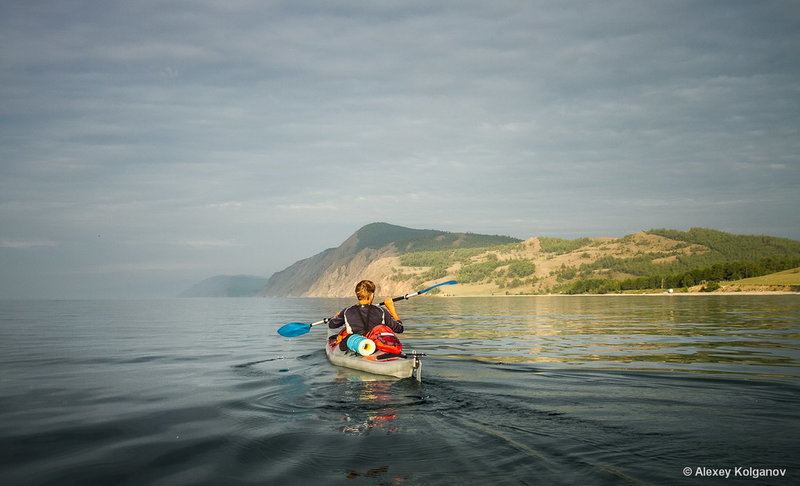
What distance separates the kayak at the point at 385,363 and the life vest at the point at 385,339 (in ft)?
0.51

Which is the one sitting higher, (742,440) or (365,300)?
(365,300)

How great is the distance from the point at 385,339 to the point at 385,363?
703mm

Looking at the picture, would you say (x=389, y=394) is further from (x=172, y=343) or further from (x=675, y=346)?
(x=172, y=343)

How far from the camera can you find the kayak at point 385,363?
12.5m

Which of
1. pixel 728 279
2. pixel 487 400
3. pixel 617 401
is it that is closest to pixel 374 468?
pixel 487 400

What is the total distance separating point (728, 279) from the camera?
458ft

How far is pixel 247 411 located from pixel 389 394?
3082mm

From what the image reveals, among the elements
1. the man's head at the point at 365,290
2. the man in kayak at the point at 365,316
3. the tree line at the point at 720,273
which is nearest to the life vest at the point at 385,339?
the man in kayak at the point at 365,316

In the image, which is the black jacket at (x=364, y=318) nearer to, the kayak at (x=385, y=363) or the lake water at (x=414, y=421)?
the kayak at (x=385, y=363)

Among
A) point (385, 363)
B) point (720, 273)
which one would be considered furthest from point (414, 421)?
point (720, 273)

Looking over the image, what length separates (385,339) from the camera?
44.4 ft

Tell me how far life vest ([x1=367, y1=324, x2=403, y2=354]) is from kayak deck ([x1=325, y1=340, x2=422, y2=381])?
17 centimetres

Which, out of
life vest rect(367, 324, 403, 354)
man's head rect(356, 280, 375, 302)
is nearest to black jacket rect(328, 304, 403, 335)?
man's head rect(356, 280, 375, 302)

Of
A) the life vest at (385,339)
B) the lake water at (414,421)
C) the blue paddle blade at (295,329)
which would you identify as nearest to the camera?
the lake water at (414,421)
